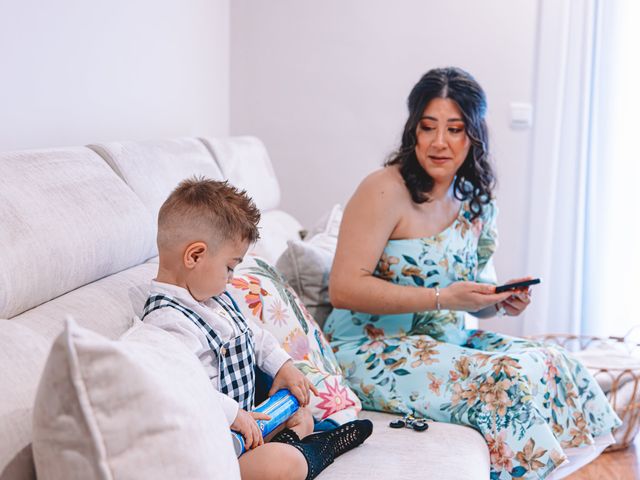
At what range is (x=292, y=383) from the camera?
1.66 meters

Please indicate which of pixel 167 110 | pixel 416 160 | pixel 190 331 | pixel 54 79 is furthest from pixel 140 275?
pixel 167 110

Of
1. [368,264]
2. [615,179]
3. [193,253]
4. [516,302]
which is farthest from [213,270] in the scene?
[615,179]

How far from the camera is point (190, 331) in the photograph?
4.70 ft

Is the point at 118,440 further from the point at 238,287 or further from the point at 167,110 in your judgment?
the point at 167,110

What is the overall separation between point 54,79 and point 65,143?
0.57ft

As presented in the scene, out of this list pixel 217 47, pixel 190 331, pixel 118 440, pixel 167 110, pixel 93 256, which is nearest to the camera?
A: pixel 118 440

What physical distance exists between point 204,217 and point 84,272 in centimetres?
25

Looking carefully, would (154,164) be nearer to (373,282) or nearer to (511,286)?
(373,282)

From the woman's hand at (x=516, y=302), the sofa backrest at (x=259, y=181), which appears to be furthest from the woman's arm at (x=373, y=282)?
the sofa backrest at (x=259, y=181)

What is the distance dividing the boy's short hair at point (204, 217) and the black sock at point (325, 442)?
1.28 ft

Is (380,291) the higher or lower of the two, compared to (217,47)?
lower

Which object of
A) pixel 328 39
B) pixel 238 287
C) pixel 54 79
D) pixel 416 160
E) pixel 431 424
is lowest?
pixel 431 424

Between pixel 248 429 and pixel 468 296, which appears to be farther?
pixel 468 296

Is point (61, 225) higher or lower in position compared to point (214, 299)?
higher
